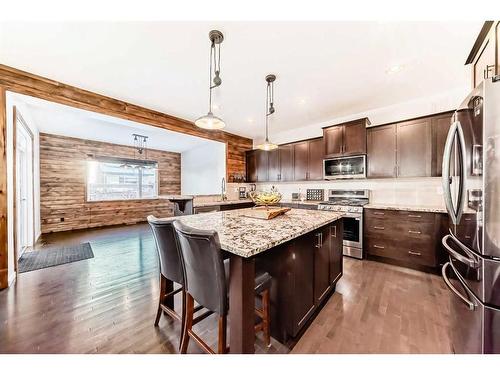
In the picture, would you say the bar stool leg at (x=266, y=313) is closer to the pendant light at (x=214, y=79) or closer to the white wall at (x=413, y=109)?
the pendant light at (x=214, y=79)

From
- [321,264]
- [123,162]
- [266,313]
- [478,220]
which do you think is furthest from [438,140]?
[123,162]

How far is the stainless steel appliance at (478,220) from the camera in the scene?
1053mm

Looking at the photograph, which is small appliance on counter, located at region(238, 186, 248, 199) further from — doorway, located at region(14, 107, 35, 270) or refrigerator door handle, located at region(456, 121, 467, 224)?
refrigerator door handle, located at region(456, 121, 467, 224)

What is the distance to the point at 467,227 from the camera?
4.09 ft

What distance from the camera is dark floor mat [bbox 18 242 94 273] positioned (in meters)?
3.03

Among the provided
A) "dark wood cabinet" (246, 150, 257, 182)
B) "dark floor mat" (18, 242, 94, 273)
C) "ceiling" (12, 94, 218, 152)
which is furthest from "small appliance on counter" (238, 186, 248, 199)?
"dark floor mat" (18, 242, 94, 273)

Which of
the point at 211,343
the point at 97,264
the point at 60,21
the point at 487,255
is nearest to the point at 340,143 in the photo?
the point at 487,255

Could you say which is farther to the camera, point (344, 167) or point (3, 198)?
point (344, 167)

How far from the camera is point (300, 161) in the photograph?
→ 4.53 meters

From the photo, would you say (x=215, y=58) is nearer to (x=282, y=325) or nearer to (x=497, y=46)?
(x=497, y=46)

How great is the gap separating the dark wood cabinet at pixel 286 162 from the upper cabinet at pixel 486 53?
3.01m

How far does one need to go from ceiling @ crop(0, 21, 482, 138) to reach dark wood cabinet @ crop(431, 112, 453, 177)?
1.55 feet

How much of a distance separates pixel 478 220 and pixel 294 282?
1.18 metres

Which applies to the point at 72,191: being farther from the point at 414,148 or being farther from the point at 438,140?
the point at 438,140
